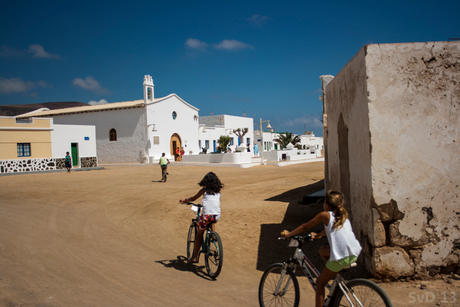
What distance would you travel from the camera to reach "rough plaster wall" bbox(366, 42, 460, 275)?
4.51 m

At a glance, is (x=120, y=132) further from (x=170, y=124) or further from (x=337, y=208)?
(x=337, y=208)

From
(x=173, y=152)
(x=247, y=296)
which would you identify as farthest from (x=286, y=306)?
(x=173, y=152)

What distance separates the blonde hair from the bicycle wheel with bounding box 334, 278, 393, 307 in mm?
519

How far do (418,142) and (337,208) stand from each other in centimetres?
212

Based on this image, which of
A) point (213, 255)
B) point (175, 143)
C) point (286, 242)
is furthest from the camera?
point (175, 143)

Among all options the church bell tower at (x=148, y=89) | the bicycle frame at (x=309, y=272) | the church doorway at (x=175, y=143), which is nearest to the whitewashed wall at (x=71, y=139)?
the church bell tower at (x=148, y=89)

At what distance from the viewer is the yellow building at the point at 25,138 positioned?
2262 centimetres

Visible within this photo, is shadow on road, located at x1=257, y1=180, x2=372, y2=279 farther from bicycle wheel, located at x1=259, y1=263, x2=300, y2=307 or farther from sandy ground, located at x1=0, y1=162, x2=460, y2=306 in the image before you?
bicycle wheel, located at x1=259, y1=263, x2=300, y2=307

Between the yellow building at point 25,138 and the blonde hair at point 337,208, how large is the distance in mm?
24971

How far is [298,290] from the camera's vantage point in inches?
135

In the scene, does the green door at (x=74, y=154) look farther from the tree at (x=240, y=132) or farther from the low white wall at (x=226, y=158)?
the tree at (x=240, y=132)

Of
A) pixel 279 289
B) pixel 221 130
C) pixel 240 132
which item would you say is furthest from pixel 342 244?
pixel 240 132

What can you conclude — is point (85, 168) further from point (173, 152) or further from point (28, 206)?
point (28, 206)

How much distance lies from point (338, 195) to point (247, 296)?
6.47 ft
